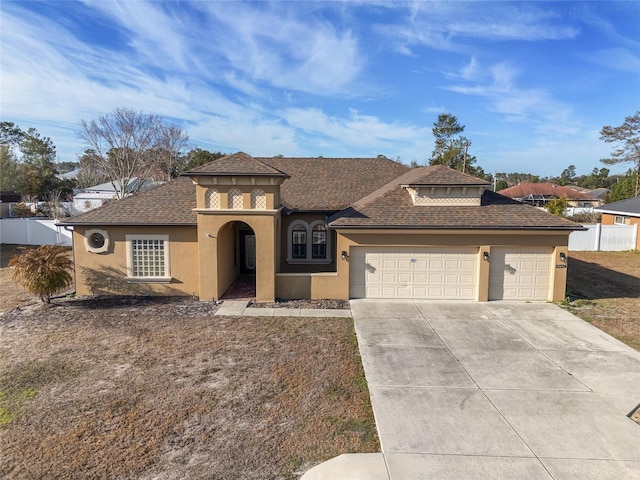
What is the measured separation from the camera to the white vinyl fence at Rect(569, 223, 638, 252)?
29219mm

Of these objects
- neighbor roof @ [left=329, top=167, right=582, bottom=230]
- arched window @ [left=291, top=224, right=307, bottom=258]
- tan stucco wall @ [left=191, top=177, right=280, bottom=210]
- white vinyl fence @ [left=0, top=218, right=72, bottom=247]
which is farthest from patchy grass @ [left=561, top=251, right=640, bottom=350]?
white vinyl fence @ [left=0, top=218, right=72, bottom=247]

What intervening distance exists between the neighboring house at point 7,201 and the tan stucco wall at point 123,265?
38.1m

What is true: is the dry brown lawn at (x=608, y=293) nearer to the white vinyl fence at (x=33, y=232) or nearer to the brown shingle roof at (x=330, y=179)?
the brown shingle roof at (x=330, y=179)

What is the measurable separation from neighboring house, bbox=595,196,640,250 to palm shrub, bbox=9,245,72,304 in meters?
34.4

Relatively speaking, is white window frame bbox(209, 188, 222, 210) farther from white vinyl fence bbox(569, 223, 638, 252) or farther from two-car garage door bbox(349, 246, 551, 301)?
white vinyl fence bbox(569, 223, 638, 252)

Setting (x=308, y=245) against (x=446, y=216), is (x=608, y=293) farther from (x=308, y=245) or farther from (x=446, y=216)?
(x=308, y=245)

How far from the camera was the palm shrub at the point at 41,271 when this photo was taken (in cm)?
1363

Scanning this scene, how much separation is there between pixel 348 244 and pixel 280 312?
3562 millimetres

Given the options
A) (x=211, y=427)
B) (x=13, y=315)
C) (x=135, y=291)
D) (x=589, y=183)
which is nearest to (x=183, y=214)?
(x=135, y=291)

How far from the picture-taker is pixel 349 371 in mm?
9305

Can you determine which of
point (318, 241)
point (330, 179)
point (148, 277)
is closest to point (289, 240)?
point (318, 241)

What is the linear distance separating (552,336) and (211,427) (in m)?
9.75

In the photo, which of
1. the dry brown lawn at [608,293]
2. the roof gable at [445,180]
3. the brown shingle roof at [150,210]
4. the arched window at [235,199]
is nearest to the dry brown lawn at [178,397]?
the brown shingle roof at [150,210]

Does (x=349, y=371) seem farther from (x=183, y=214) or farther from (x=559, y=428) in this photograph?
(x=183, y=214)
